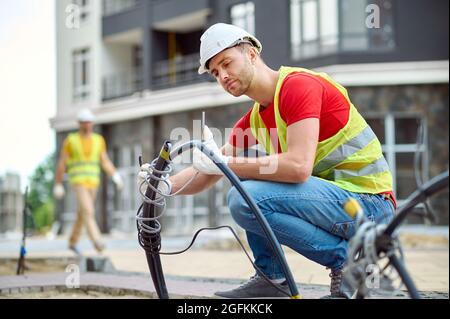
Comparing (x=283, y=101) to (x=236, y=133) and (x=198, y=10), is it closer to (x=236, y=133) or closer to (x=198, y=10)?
(x=236, y=133)

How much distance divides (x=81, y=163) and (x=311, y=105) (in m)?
4.86

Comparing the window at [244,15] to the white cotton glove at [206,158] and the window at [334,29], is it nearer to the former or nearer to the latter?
the window at [334,29]

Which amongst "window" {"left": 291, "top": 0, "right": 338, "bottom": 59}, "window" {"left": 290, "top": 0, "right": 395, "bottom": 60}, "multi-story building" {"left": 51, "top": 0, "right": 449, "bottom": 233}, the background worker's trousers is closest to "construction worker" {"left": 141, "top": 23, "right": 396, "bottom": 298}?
the background worker's trousers

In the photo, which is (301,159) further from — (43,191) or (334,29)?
(43,191)

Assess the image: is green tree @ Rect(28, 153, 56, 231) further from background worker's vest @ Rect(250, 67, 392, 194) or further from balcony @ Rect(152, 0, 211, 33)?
background worker's vest @ Rect(250, 67, 392, 194)

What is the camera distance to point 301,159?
2.37 metres

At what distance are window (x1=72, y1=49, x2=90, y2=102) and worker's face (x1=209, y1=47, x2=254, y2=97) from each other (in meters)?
12.9

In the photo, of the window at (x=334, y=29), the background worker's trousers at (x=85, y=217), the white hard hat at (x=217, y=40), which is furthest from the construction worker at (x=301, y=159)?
the window at (x=334, y=29)

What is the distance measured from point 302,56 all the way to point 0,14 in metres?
11.7

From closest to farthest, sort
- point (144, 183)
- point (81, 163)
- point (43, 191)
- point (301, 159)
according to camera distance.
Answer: point (301, 159)
point (144, 183)
point (81, 163)
point (43, 191)

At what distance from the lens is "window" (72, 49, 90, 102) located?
1550 cm

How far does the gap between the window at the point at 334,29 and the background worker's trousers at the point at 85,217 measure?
26.9 feet

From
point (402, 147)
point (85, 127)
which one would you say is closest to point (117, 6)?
point (402, 147)

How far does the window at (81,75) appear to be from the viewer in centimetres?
1550
